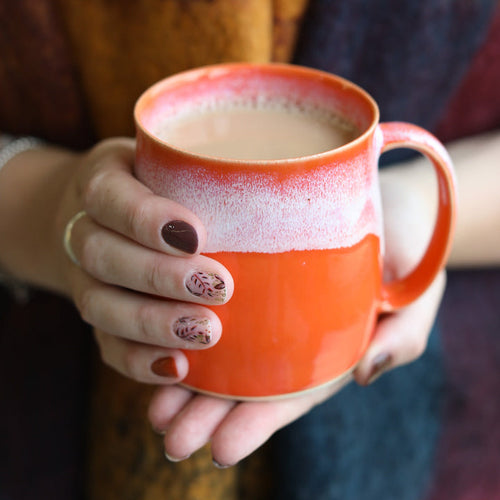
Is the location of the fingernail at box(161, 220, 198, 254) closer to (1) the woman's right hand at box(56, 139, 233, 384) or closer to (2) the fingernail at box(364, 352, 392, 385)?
(1) the woman's right hand at box(56, 139, 233, 384)

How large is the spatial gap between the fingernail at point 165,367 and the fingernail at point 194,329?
1.8 inches

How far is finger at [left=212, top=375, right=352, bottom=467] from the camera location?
521 millimetres

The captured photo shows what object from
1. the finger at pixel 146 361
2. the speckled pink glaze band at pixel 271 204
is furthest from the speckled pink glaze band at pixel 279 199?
the finger at pixel 146 361

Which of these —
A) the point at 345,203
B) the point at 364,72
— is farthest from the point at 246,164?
the point at 364,72

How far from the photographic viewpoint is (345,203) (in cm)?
45

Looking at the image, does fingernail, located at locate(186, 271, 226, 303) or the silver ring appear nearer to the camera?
fingernail, located at locate(186, 271, 226, 303)

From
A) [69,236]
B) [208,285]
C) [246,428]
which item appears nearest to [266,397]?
[246,428]

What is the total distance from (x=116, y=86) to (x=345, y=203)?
1.60ft

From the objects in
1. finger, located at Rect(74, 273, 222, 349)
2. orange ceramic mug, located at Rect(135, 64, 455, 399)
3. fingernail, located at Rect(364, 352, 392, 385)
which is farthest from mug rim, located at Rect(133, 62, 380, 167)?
fingernail, located at Rect(364, 352, 392, 385)

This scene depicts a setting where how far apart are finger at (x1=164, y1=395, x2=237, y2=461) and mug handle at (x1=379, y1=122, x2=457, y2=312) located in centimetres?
19

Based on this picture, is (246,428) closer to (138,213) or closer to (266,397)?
(266,397)

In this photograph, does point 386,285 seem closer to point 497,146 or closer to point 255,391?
point 255,391

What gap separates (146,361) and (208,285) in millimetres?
136

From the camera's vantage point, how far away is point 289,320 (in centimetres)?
47
